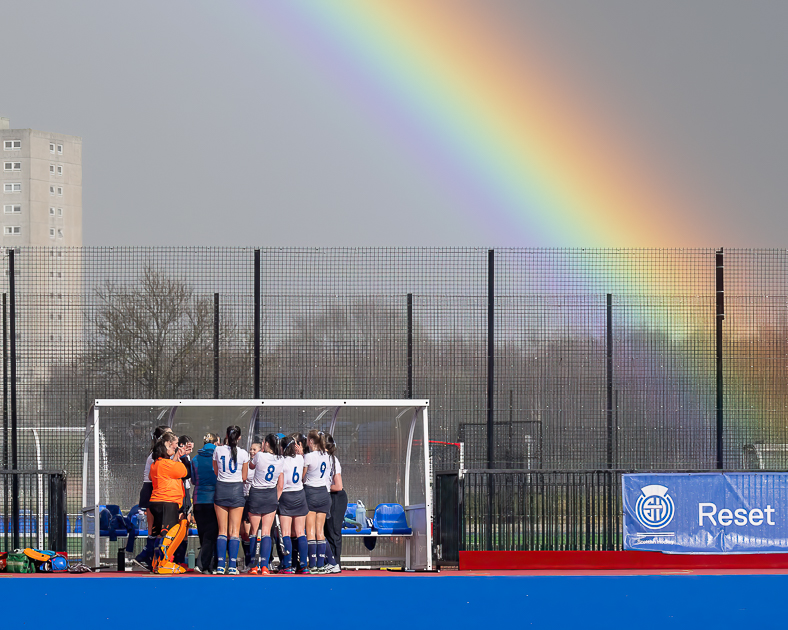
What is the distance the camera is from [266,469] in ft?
37.6

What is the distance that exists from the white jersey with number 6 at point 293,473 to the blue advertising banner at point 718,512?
387 cm

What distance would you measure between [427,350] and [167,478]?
13.9 ft

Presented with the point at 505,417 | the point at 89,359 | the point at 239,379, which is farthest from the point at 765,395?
the point at 89,359

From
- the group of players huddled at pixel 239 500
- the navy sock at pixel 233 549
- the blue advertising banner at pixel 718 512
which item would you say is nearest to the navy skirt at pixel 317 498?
the group of players huddled at pixel 239 500

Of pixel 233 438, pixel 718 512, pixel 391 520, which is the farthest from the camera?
pixel 391 520

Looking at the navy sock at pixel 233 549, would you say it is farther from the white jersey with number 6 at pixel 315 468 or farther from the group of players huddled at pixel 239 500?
the white jersey with number 6 at pixel 315 468

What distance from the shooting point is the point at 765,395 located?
1485 cm

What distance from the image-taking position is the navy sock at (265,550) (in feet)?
37.9

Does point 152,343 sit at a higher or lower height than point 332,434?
higher

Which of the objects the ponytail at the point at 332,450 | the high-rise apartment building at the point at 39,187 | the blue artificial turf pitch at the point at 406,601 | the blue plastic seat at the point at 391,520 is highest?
the high-rise apartment building at the point at 39,187

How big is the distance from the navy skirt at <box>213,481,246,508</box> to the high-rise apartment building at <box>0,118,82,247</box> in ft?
328

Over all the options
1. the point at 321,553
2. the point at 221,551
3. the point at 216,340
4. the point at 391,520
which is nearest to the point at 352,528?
the point at 391,520

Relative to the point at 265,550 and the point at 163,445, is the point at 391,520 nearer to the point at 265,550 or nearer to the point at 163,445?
the point at 265,550

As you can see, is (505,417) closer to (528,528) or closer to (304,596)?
(528,528)
